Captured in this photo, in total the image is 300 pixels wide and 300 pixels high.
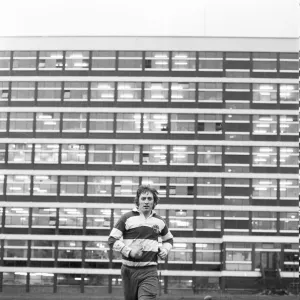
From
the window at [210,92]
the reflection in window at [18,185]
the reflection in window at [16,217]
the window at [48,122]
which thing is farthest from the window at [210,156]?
the reflection in window at [16,217]

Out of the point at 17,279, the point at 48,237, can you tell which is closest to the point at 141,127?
the point at 48,237

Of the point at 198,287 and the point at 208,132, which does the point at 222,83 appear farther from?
the point at 198,287

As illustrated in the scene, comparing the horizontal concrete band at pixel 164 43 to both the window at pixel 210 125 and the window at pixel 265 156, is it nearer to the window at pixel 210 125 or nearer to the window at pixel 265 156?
the window at pixel 210 125

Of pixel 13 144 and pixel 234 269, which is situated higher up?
pixel 13 144

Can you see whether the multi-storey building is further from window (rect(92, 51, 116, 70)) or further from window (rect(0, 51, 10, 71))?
window (rect(0, 51, 10, 71))

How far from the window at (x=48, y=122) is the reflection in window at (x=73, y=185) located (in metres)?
4.02

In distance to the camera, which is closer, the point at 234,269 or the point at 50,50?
the point at 234,269

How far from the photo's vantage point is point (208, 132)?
191 ft

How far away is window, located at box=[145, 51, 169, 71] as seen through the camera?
59.0 metres

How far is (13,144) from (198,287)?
1800 cm

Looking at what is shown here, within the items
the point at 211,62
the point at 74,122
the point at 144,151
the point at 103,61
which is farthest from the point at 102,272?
the point at 211,62

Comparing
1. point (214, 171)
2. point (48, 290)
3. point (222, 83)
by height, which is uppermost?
point (222, 83)

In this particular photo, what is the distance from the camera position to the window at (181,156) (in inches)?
2287

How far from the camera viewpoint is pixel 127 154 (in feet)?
191
